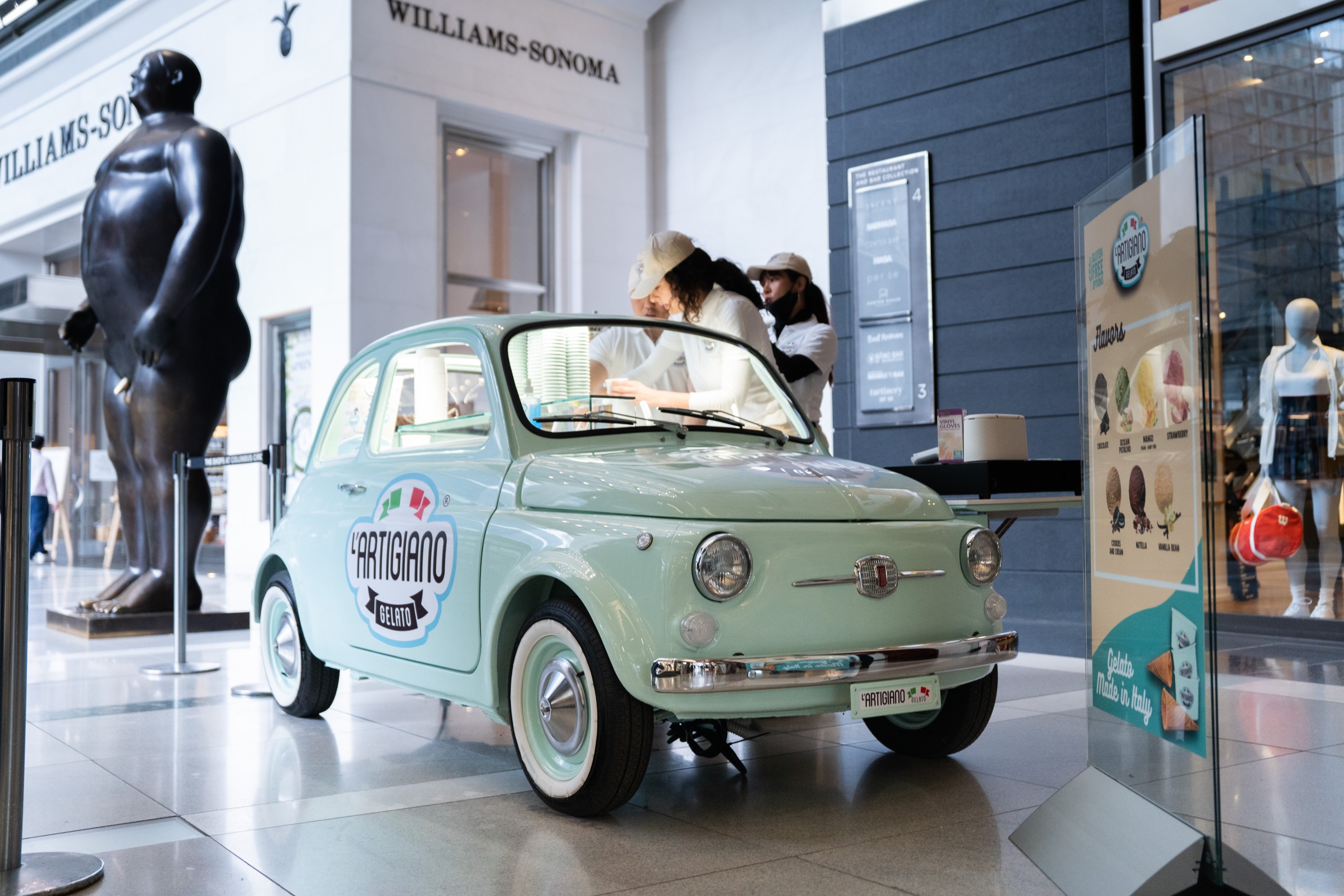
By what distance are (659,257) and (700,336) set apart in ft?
2.37

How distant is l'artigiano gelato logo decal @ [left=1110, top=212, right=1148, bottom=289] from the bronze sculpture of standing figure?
6281 mm

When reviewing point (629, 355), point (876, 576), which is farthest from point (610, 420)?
point (876, 576)

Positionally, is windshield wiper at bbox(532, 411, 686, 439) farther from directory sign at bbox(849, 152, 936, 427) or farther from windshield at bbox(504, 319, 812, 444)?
directory sign at bbox(849, 152, 936, 427)

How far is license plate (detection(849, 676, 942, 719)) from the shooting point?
10.4 ft

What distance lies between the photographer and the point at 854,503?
11.2ft

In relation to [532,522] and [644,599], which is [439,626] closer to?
[532,522]

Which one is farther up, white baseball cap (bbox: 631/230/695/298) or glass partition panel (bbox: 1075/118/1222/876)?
white baseball cap (bbox: 631/230/695/298)

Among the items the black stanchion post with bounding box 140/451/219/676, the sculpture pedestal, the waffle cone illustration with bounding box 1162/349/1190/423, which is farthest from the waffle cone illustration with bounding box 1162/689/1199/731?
the sculpture pedestal

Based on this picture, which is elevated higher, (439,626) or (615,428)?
(615,428)

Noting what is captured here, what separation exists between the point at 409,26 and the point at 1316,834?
1038 centimetres

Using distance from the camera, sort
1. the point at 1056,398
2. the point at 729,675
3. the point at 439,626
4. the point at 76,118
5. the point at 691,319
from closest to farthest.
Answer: the point at 729,675, the point at 439,626, the point at 691,319, the point at 1056,398, the point at 76,118

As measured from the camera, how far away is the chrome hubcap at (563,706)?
329 cm

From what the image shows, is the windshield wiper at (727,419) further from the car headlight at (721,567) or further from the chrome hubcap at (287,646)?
the chrome hubcap at (287,646)

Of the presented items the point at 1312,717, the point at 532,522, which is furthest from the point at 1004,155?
the point at 532,522
